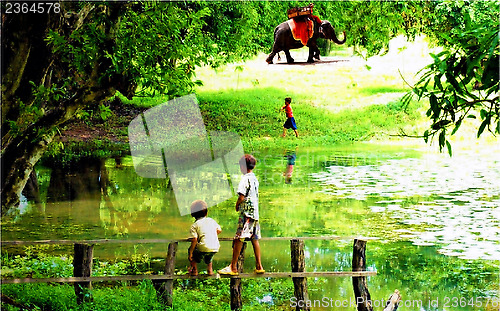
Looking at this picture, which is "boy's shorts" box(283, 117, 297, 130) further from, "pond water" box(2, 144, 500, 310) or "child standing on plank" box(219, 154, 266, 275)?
"child standing on plank" box(219, 154, 266, 275)

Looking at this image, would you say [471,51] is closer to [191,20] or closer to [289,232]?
[191,20]

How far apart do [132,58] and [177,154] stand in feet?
45.2

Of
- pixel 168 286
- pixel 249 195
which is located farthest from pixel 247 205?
pixel 168 286

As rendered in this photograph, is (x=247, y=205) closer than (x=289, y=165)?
Yes

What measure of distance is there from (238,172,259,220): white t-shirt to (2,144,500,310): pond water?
1704 mm

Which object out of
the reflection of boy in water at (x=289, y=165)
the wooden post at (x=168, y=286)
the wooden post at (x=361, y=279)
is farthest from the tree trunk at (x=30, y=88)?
the reflection of boy in water at (x=289, y=165)

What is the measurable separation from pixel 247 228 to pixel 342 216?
5702mm

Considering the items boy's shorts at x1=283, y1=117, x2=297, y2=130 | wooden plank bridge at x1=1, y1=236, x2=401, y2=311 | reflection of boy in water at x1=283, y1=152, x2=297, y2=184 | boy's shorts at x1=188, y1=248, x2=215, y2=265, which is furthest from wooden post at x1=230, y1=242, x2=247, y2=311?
boy's shorts at x1=283, y1=117, x2=297, y2=130

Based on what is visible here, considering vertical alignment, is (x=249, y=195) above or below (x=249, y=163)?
below

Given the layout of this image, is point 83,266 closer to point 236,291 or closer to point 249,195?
point 236,291

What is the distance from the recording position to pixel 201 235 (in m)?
6.48

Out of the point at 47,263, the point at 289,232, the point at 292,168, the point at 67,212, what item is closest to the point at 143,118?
the point at 292,168

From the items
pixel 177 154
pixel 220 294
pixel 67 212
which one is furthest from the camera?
pixel 177 154

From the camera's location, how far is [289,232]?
1087 centimetres
